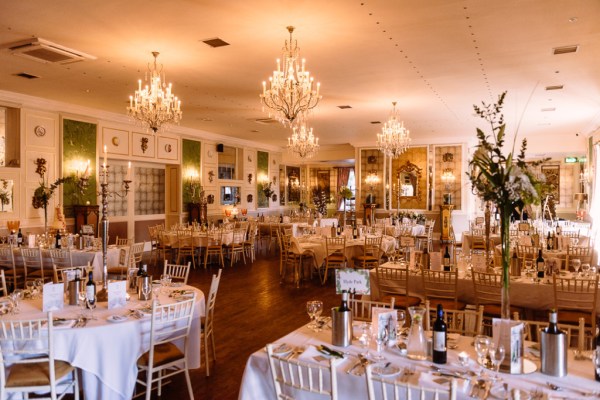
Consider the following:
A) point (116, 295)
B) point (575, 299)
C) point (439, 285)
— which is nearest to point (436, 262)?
point (439, 285)

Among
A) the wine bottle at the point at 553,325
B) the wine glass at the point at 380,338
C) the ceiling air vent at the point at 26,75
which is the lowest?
the wine glass at the point at 380,338

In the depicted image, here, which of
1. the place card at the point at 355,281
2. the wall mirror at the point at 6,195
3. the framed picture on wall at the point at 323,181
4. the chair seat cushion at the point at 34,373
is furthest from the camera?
the framed picture on wall at the point at 323,181

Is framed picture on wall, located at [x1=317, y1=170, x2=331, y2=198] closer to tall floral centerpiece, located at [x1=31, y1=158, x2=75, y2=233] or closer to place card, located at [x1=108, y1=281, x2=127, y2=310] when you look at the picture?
tall floral centerpiece, located at [x1=31, y1=158, x2=75, y2=233]

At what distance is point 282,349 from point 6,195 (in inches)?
366

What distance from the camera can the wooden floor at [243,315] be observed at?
169 inches

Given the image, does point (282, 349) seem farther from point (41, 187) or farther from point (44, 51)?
point (41, 187)

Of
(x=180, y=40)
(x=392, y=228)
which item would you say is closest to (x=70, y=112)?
(x=180, y=40)

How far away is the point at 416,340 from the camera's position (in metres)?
2.78

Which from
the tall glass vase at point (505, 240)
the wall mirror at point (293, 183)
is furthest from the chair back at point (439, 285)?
the wall mirror at point (293, 183)

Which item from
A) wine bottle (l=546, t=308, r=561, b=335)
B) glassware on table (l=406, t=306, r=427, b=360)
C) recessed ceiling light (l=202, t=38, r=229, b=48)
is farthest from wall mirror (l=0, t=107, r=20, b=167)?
wine bottle (l=546, t=308, r=561, b=335)

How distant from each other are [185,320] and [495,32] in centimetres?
514

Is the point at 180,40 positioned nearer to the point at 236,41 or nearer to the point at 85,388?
the point at 236,41

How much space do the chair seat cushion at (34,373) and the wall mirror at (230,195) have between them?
43.9ft

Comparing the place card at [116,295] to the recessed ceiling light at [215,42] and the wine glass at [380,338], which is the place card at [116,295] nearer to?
the wine glass at [380,338]
